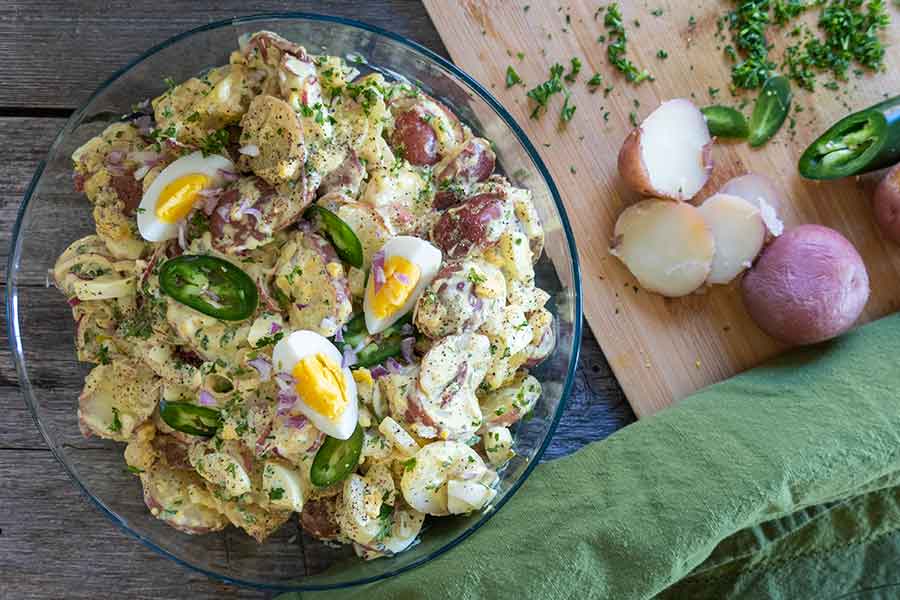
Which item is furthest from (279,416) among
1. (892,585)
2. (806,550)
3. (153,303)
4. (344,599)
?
(892,585)

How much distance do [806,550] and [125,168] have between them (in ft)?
6.25

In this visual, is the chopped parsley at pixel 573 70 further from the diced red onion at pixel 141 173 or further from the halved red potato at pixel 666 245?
the diced red onion at pixel 141 173

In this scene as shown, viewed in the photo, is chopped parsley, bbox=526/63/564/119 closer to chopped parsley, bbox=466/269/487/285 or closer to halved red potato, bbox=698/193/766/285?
halved red potato, bbox=698/193/766/285

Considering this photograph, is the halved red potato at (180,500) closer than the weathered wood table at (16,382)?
Yes

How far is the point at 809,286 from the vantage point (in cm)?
203

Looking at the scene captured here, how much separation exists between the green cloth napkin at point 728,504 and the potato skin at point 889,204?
0.78 ft

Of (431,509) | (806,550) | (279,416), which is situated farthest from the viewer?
(806,550)

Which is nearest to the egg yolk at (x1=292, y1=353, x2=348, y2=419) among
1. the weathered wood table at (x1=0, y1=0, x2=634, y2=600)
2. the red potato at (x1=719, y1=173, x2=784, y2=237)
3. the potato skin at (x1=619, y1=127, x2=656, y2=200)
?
the weathered wood table at (x1=0, y1=0, x2=634, y2=600)

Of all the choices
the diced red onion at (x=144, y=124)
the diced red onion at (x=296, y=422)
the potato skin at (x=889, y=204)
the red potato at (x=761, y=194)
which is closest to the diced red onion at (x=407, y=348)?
the diced red onion at (x=296, y=422)

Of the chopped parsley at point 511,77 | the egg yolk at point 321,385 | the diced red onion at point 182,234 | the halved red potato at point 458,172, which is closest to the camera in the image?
the egg yolk at point 321,385

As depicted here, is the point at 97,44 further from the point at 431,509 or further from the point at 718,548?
the point at 718,548

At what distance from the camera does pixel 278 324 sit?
5.46 ft

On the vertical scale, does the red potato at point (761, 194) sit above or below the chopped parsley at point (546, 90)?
below

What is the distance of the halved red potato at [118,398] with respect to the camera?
1.75 meters
